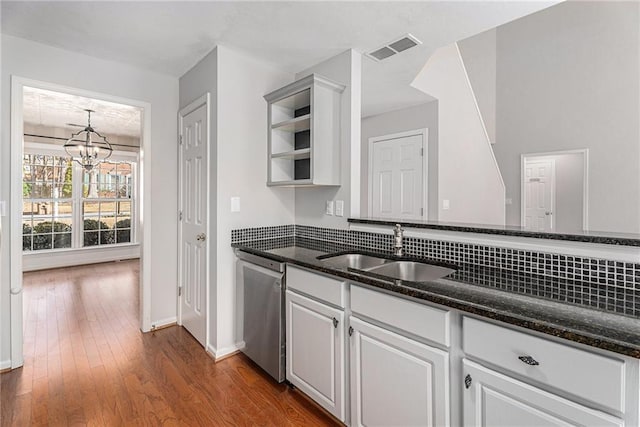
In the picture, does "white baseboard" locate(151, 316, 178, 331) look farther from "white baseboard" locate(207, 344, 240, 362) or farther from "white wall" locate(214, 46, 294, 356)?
"white wall" locate(214, 46, 294, 356)

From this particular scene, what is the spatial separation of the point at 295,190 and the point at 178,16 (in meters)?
1.56

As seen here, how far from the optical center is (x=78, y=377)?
Result: 221 cm

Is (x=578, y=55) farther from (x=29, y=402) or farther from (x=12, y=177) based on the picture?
(x=29, y=402)

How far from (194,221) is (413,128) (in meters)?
2.84

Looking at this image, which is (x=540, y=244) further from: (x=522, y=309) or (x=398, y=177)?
(x=398, y=177)

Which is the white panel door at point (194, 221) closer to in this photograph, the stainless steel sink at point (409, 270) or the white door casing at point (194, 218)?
the white door casing at point (194, 218)

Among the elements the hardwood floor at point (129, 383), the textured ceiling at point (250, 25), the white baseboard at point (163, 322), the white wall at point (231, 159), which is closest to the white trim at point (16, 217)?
the hardwood floor at point (129, 383)

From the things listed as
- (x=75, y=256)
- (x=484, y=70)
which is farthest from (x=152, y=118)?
(x=484, y=70)

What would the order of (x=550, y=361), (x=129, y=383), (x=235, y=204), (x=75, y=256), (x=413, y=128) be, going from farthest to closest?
(x=75, y=256) < (x=413, y=128) < (x=235, y=204) < (x=129, y=383) < (x=550, y=361)

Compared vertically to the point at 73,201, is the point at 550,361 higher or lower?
lower

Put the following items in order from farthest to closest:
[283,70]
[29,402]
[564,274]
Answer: [283,70] → [29,402] → [564,274]

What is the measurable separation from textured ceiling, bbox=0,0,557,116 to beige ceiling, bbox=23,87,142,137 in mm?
1391

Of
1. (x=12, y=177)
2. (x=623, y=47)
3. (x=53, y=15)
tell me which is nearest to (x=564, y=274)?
(x=53, y=15)

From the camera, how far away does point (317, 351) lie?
1.81 meters
